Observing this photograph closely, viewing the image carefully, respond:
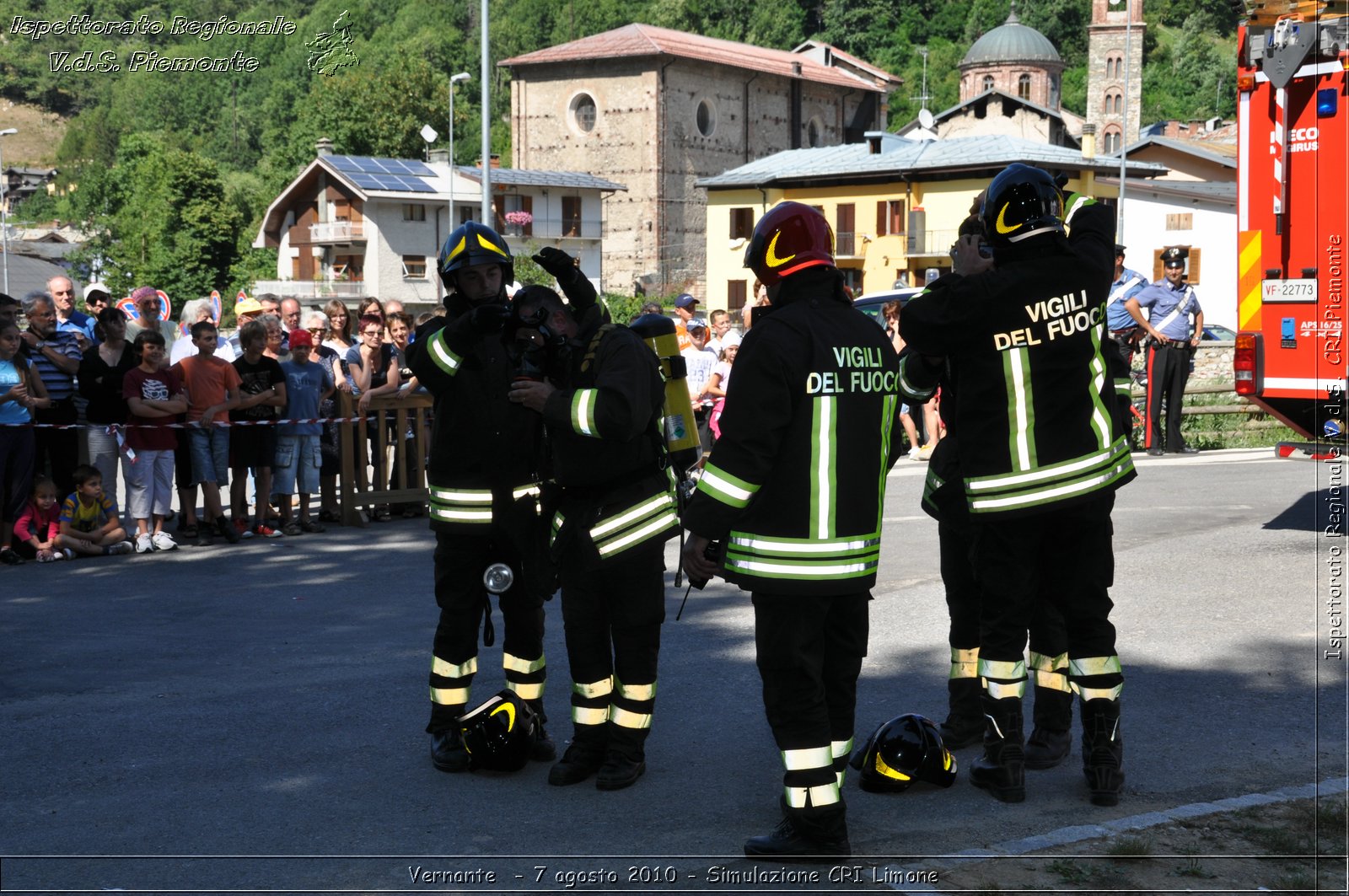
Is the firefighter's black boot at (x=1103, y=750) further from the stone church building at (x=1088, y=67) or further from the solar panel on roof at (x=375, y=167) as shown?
the stone church building at (x=1088, y=67)

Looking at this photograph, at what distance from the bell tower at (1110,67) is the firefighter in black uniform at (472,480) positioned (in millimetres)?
107409

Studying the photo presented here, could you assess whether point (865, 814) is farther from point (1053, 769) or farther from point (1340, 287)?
point (1340, 287)

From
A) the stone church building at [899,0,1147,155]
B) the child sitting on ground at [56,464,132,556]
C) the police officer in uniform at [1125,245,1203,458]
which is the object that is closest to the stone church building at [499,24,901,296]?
the stone church building at [899,0,1147,155]

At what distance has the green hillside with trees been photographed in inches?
3378

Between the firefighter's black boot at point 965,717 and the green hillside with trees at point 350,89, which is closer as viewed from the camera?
the firefighter's black boot at point 965,717

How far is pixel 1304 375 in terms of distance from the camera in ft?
33.8

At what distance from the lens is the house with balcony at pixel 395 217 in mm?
72812

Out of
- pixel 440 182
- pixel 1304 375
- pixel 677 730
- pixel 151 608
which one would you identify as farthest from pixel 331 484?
pixel 440 182

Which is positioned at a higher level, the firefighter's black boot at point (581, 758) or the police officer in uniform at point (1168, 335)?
the police officer in uniform at point (1168, 335)

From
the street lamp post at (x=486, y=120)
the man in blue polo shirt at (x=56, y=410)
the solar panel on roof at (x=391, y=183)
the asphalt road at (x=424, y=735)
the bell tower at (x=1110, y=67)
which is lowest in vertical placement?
the asphalt road at (x=424, y=735)

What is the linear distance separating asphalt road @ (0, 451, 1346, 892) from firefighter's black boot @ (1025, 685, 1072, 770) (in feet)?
0.33

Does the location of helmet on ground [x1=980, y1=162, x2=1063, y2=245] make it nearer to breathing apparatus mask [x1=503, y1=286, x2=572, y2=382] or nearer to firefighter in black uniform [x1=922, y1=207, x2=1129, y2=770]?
firefighter in black uniform [x1=922, y1=207, x2=1129, y2=770]

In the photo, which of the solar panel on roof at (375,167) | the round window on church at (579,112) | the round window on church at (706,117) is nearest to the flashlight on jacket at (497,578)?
the solar panel on roof at (375,167)

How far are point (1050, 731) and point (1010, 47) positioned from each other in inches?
4351
